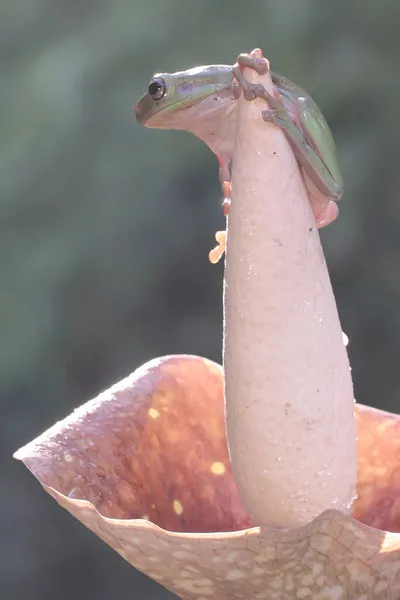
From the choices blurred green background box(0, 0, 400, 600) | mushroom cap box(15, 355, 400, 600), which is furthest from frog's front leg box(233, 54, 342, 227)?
blurred green background box(0, 0, 400, 600)

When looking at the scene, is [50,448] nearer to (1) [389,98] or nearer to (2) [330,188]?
(2) [330,188]

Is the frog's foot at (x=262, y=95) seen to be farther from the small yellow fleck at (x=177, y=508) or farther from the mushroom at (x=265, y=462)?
the small yellow fleck at (x=177, y=508)

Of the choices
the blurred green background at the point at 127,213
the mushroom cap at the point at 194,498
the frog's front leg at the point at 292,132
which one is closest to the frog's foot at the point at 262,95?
the frog's front leg at the point at 292,132

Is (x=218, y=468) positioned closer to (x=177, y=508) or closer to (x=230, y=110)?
(x=177, y=508)

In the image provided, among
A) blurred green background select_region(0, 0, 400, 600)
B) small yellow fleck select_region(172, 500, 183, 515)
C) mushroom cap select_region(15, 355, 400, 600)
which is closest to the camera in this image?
mushroom cap select_region(15, 355, 400, 600)

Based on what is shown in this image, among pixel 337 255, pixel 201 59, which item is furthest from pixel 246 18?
pixel 337 255

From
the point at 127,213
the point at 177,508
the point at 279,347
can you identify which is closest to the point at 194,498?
the point at 177,508

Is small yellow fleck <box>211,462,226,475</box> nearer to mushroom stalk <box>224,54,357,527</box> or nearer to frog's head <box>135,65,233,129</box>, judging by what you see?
mushroom stalk <box>224,54,357,527</box>
